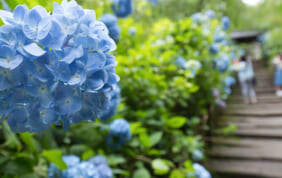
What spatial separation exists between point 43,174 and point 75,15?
0.55 m

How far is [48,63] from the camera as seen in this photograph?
1.00 feet

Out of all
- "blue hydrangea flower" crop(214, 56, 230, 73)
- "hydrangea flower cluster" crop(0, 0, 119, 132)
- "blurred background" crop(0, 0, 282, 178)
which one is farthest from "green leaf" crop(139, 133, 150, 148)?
"blue hydrangea flower" crop(214, 56, 230, 73)

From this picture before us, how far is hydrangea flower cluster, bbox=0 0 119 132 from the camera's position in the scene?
295mm

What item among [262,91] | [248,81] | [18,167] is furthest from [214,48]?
[262,91]

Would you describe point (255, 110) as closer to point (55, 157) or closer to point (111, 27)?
point (111, 27)

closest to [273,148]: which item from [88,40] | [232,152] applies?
[232,152]

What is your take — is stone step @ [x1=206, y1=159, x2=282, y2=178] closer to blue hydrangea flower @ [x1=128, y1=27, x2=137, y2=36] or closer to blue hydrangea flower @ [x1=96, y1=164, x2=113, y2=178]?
blue hydrangea flower @ [x1=128, y1=27, x2=137, y2=36]

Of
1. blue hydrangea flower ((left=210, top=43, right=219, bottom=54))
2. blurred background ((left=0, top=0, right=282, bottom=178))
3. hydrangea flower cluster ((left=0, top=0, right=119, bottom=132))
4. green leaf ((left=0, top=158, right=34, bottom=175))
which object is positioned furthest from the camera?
blue hydrangea flower ((left=210, top=43, right=219, bottom=54))

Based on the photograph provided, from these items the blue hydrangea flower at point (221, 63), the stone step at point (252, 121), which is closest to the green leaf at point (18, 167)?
the blue hydrangea flower at point (221, 63)

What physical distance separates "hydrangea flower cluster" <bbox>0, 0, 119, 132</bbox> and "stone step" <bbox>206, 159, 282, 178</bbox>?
2681 mm

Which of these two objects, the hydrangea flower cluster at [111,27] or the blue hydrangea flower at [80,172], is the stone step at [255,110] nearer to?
the hydrangea flower cluster at [111,27]

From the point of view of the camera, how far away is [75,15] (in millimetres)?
333

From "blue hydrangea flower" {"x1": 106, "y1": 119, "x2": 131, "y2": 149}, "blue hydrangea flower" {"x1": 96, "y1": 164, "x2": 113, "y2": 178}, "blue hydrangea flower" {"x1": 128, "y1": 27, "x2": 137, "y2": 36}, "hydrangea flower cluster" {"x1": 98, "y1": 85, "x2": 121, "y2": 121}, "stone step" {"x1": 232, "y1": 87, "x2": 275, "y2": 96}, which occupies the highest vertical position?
"blue hydrangea flower" {"x1": 128, "y1": 27, "x2": 137, "y2": 36}

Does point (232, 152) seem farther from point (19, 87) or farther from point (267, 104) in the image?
point (19, 87)
